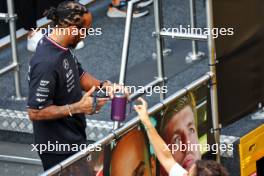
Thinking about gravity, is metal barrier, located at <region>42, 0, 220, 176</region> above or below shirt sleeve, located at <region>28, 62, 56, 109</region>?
below

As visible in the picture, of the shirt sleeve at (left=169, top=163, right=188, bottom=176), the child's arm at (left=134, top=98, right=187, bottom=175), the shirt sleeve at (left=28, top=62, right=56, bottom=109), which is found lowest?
the shirt sleeve at (left=169, top=163, right=188, bottom=176)

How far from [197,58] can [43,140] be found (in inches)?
111

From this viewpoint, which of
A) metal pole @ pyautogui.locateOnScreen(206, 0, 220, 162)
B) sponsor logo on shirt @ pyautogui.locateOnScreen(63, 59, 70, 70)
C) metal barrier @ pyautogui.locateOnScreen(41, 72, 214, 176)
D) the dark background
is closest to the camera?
metal barrier @ pyautogui.locateOnScreen(41, 72, 214, 176)

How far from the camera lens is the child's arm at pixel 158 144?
260 inches

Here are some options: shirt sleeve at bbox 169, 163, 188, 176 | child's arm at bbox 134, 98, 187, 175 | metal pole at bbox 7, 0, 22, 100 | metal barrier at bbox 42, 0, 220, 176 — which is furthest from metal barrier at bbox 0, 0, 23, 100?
shirt sleeve at bbox 169, 163, 188, 176

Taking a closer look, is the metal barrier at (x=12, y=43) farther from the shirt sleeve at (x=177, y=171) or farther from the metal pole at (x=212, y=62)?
the shirt sleeve at (x=177, y=171)

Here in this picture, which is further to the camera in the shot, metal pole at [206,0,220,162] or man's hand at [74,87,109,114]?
metal pole at [206,0,220,162]

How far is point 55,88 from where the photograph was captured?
6.72m

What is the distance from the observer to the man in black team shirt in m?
6.65

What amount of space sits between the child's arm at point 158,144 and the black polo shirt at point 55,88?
0.48m

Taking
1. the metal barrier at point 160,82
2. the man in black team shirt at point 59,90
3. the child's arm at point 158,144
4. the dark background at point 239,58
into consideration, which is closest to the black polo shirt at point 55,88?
the man in black team shirt at point 59,90

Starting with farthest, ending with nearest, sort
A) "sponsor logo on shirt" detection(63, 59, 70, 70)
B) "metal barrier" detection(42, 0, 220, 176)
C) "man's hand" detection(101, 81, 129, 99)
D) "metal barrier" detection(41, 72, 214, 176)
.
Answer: "man's hand" detection(101, 81, 129, 99) → "sponsor logo on shirt" detection(63, 59, 70, 70) → "metal barrier" detection(42, 0, 220, 176) → "metal barrier" detection(41, 72, 214, 176)

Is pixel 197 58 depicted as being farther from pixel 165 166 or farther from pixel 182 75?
pixel 165 166

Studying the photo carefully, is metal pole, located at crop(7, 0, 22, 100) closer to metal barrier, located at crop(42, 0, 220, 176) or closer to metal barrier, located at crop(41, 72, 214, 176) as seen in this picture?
metal barrier, located at crop(42, 0, 220, 176)
